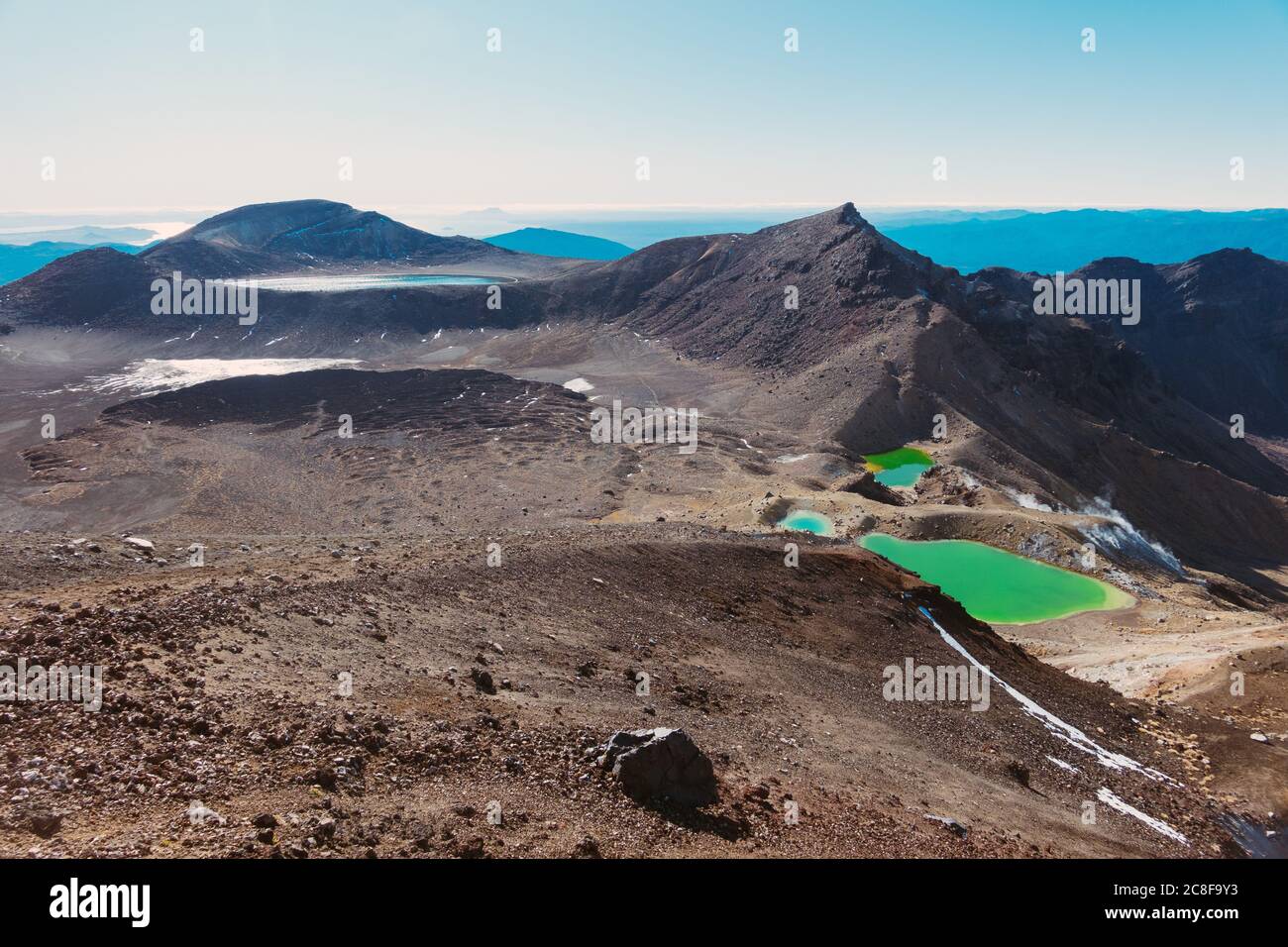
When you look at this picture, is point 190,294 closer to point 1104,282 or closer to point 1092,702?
point 1092,702

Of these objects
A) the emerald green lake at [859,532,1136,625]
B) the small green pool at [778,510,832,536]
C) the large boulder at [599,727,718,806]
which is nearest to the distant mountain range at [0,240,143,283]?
the small green pool at [778,510,832,536]

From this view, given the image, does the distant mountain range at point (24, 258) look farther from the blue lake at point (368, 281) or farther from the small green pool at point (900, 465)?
the small green pool at point (900, 465)

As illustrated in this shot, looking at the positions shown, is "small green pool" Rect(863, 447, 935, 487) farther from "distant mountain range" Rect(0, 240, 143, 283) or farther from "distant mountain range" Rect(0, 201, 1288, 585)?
"distant mountain range" Rect(0, 240, 143, 283)

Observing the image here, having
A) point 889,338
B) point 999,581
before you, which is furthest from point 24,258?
point 999,581

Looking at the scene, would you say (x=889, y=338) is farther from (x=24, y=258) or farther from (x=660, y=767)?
(x=24, y=258)
